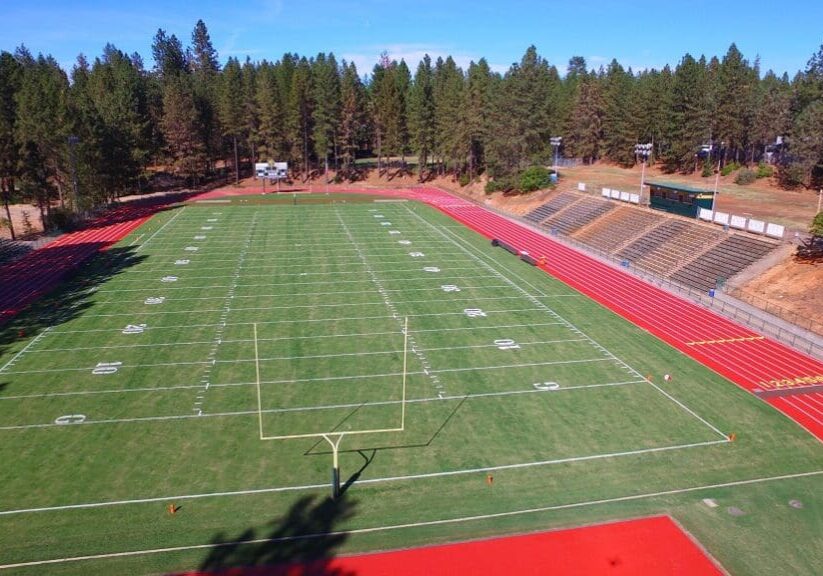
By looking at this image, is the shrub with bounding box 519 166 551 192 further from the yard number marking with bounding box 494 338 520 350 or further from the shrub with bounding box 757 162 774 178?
the yard number marking with bounding box 494 338 520 350

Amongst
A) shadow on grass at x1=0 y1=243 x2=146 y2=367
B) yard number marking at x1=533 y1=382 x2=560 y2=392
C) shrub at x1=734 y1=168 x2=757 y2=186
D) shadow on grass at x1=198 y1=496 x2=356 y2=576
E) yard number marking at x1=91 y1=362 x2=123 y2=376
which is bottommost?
shadow on grass at x1=198 y1=496 x2=356 y2=576

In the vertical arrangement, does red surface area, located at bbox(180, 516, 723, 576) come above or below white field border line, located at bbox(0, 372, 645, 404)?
below

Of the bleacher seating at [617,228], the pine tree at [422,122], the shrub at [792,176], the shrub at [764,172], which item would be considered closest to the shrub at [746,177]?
the shrub at [764,172]

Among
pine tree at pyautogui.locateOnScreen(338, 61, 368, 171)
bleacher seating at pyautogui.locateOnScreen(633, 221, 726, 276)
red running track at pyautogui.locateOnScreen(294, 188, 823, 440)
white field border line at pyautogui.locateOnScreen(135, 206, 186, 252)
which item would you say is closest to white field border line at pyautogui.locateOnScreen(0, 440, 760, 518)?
red running track at pyautogui.locateOnScreen(294, 188, 823, 440)

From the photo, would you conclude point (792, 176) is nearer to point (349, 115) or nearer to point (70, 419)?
point (349, 115)

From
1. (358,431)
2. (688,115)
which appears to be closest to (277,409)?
(358,431)
